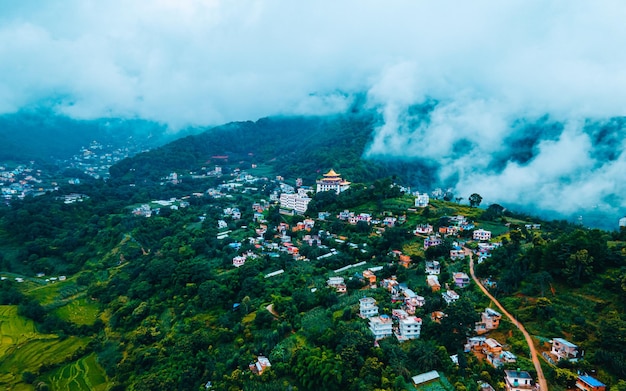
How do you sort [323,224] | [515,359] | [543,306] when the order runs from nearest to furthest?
[515,359], [543,306], [323,224]

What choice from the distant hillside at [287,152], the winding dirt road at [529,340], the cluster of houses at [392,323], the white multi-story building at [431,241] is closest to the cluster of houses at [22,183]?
the distant hillside at [287,152]

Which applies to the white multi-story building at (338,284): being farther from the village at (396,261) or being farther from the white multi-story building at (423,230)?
the white multi-story building at (423,230)

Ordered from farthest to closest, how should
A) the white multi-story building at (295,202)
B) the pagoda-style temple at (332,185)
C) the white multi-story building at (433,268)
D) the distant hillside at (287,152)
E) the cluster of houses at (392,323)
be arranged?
the distant hillside at (287,152), the pagoda-style temple at (332,185), the white multi-story building at (295,202), the white multi-story building at (433,268), the cluster of houses at (392,323)

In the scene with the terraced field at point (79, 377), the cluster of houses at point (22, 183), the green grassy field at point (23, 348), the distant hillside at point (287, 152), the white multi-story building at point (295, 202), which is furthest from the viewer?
the distant hillside at point (287, 152)

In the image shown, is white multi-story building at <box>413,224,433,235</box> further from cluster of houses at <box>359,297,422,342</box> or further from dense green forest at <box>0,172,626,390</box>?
cluster of houses at <box>359,297,422,342</box>

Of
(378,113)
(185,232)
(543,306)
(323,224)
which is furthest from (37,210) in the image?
(378,113)

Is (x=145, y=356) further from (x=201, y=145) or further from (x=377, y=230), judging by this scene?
(x=201, y=145)

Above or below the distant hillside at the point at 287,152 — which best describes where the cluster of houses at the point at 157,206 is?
below
